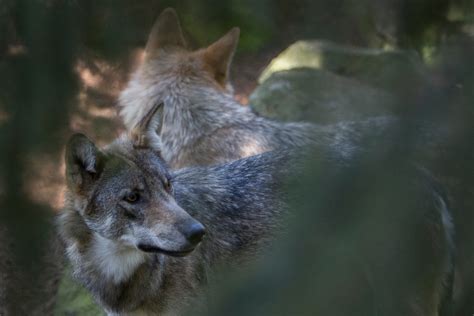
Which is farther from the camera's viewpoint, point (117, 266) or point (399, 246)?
point (117, 266)

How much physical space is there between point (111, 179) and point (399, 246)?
2.55 m

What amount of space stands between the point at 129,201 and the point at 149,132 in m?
0.50

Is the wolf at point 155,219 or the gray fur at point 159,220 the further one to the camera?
the gray fur at point 159,220

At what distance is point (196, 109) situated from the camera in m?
6.27

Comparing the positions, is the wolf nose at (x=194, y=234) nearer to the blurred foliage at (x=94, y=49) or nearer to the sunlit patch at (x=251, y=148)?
the blurred foliage at (x=94, y=49)

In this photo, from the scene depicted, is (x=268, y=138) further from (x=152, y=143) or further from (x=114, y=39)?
(x=114, y=39)

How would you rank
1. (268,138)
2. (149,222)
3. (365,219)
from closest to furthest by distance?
(365,219), (149,222), (268,138)

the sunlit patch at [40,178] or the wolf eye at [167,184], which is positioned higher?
the sunlit patch at [40,178]

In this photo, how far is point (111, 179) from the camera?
11.7 feet

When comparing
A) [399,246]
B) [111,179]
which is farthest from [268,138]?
[399,246]

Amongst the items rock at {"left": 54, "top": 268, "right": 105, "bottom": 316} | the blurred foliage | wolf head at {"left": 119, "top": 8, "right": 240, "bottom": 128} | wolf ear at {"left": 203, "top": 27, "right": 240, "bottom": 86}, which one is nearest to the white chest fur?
rock at {"left": 54, "top": 268, "right": 105, "bottom": 316}

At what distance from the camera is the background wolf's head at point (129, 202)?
3.32 m

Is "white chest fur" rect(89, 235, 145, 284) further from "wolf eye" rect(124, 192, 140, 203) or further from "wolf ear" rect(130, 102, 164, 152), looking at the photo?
"wolf ear" rect(130, 102, 164, 152)

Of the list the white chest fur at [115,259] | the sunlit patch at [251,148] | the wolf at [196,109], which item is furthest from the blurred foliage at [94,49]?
the sunlit patch at [251,148]
